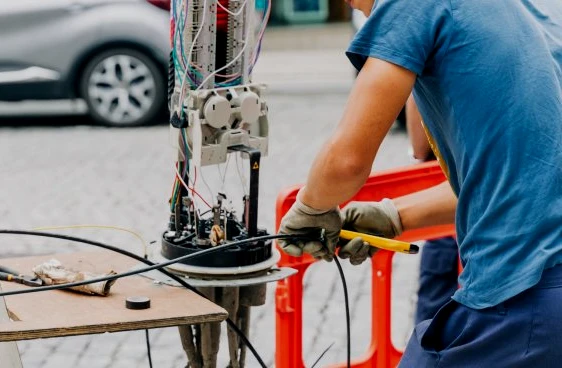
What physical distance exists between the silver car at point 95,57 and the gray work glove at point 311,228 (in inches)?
349

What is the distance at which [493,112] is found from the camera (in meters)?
2.59

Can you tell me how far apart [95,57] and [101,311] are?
929 centimetres

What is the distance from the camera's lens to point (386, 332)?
4.63m

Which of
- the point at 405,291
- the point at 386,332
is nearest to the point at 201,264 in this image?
the point at 386,332

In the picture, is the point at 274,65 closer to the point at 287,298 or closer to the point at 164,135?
the point at 164,135

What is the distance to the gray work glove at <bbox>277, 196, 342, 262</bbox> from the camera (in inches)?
116

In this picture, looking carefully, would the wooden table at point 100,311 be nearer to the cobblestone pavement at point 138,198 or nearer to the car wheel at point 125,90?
the cobblestone pavement at point 138,198

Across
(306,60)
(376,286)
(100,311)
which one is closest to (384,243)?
(100,311)

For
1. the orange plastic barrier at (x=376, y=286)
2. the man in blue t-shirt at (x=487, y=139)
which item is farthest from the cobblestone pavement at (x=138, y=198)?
the man in blue t-shirt at (x=487, y=139)

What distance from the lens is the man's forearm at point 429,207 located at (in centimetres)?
322

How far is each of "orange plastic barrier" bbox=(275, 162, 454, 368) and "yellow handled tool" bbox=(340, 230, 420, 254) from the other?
3.18 ft

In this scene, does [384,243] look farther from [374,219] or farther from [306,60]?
[306,60]

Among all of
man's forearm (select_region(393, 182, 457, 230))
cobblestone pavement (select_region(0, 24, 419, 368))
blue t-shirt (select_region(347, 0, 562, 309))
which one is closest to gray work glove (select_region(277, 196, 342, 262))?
man's forearm (select_region(393, 182, 457, 230))

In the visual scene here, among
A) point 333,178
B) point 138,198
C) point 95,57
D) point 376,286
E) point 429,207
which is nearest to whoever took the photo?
point 333,178
